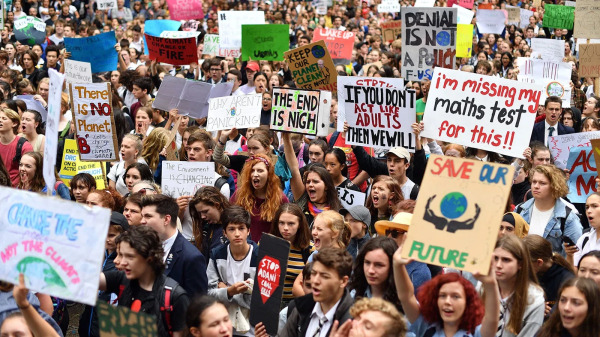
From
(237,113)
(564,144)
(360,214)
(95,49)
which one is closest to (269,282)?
(360,214)

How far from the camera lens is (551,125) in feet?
37.5

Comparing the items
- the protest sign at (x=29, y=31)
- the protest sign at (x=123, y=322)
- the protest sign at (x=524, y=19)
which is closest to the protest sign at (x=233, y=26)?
the protest sign at (x=29, y=31)

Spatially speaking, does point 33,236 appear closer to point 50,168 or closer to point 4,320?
point 4,320

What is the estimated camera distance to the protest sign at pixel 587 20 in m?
14.9

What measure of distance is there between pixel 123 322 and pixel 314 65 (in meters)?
8.03

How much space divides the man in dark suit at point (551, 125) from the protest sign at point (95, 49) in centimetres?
701

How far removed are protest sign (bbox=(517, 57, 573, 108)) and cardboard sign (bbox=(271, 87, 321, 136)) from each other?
5.30m

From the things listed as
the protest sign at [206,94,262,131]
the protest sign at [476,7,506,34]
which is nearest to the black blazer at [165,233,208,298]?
the protest sign at [206,94,262,131]

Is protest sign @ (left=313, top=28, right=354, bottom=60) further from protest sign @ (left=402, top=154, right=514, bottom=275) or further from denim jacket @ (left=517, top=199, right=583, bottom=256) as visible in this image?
protest sign @ (left=402, top=154, right=514, bottom=275)

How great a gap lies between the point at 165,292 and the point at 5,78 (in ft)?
33.2

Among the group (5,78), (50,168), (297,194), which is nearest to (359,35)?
(5,78)

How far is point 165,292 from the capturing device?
5352mm

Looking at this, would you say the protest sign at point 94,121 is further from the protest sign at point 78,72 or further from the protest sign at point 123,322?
the protest sign at point 123,322

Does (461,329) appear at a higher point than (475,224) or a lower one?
lower
